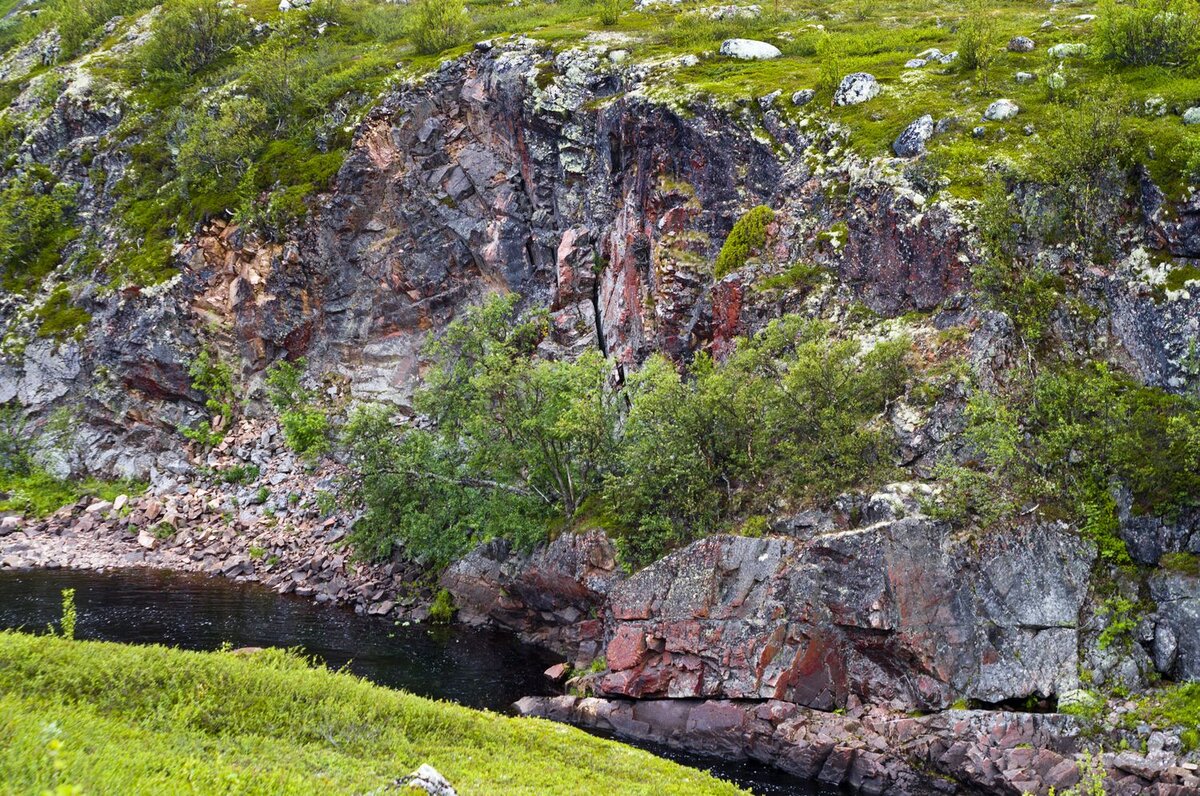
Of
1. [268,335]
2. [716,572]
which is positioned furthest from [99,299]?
[716,572]

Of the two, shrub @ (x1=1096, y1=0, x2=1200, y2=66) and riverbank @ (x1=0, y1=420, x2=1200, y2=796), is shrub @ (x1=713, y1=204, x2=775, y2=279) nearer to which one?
riverbank @ (x1=0, y1=420, x2=1200, y2=796)

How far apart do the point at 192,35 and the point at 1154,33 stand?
8289cm

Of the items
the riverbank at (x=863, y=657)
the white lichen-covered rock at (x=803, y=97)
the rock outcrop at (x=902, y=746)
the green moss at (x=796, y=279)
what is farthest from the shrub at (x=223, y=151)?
the rock outcrop at (x=902, y=746)

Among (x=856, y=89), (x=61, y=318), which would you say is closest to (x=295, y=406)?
(x=61, y=318)

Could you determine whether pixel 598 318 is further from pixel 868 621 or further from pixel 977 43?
pixel 868 621

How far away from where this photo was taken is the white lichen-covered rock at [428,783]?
43.1 feet

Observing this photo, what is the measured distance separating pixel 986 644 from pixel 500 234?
44.0 meters

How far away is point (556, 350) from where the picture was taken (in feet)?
177

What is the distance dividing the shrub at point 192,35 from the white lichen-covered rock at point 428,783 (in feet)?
276

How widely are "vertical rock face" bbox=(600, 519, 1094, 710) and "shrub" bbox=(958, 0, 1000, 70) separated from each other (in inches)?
1147

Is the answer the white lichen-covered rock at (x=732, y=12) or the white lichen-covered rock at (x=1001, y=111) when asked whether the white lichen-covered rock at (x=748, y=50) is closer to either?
the white lichen-covered rock at (x=732, y=12)

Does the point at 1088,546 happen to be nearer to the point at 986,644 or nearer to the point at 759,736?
the point at 986,644

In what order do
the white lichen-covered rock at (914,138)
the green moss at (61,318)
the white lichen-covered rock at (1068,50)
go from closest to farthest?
the white lichen-covered rock at (914,138) → the white lichen-covered rock at (1068,50) → the green moss at (61,318)

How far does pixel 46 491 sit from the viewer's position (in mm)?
58688
